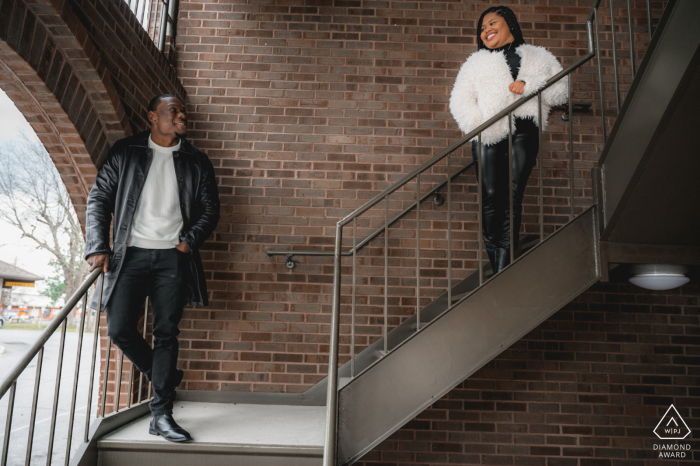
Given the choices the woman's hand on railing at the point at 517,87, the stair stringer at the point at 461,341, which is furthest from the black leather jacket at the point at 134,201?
the woman's hand on railing at the point at 517,87

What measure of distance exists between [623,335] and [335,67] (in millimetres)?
2637

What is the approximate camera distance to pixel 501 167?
240cm

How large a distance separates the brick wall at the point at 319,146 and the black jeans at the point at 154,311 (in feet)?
2.93

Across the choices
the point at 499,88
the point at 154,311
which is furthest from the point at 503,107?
the point at 154,311

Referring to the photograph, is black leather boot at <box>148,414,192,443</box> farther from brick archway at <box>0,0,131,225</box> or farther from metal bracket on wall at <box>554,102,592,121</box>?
metal bracket on wall at <box>554,102,592,121</box>

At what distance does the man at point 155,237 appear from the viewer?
2.06 meters

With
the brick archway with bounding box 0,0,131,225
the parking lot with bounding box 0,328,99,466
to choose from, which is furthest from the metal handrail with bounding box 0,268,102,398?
the brick archway with bounding box 0,0,131,225

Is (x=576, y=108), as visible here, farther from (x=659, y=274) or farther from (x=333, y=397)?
(x=333, y=397)

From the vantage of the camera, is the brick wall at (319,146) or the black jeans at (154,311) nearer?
Result: the black jeans at (154,311)

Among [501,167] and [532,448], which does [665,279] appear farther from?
[532,448]

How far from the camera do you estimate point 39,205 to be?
8.86 m

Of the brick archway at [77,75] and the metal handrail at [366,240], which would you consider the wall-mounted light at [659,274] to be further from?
the brick archway at [77,75]

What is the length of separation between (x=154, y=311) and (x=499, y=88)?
203 cm

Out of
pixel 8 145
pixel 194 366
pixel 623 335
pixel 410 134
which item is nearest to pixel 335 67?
pixel 410 134
